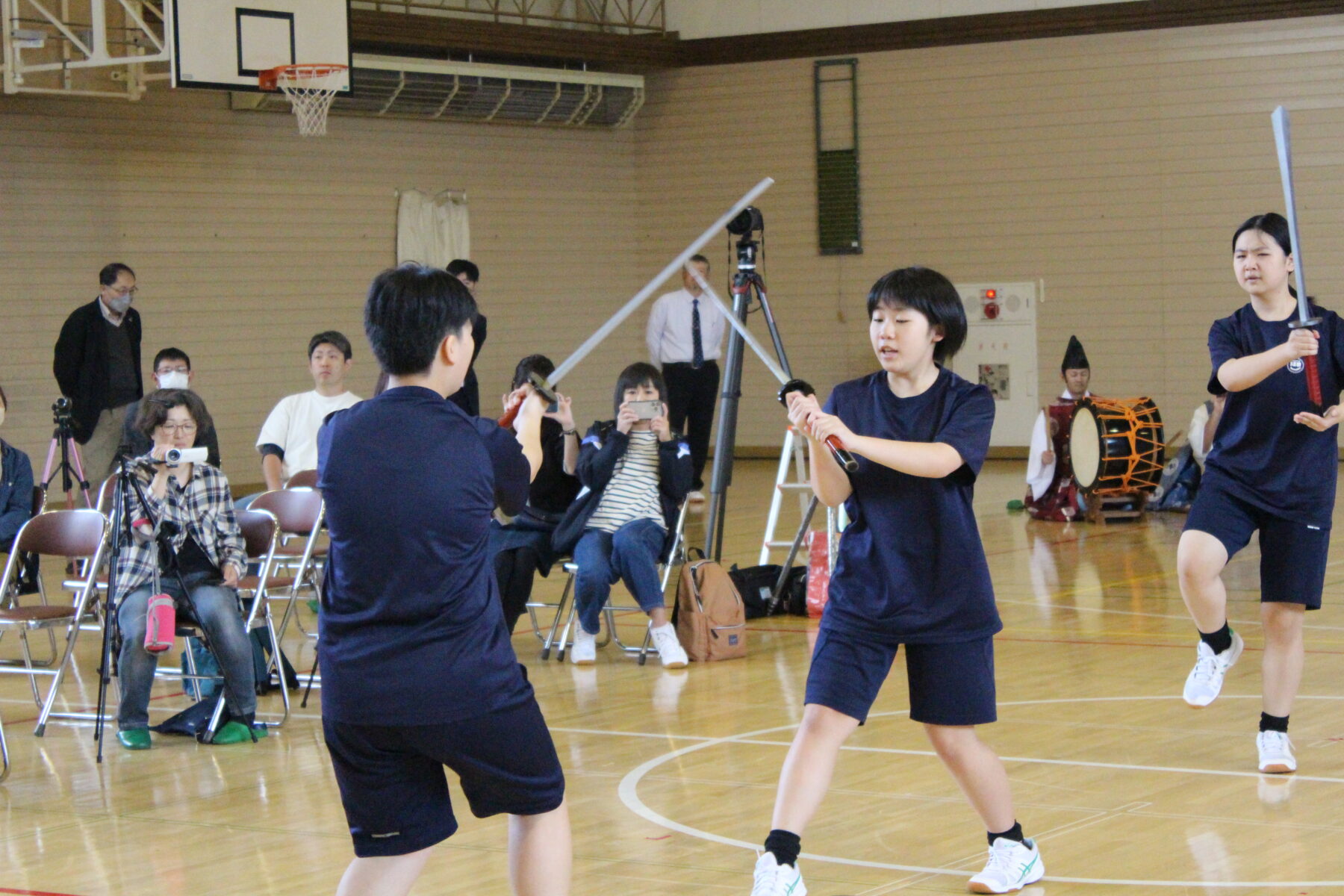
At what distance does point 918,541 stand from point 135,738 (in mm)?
3434

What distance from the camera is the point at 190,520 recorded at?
6.36 meters

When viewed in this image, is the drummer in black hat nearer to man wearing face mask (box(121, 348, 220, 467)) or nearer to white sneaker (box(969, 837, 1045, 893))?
man wearing face mask (box(121, 348, 220, 467))

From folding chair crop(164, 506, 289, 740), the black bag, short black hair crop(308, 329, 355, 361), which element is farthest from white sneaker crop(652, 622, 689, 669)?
short black hair crop(308, 329, 355, 361)

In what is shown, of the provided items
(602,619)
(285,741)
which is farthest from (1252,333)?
(602,619)

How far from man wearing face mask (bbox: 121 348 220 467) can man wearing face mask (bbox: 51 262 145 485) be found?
209cm

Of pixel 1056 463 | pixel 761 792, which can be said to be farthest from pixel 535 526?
pixel 1056 463

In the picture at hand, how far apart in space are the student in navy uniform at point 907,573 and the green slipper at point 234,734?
9.55 ft

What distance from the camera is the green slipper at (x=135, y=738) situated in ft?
19.9

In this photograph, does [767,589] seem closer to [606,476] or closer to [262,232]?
[606,476]

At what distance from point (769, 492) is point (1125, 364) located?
3.99 metres

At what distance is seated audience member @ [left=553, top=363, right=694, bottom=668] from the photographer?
7445 mm

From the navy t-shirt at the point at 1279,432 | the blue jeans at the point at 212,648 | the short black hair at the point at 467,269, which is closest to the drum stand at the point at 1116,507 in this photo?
the short black hair at the point at 467,269

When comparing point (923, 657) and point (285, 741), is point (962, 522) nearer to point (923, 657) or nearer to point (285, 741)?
point (923, 657)

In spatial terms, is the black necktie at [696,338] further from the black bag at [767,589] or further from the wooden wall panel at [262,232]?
the black bag at [767,589]
